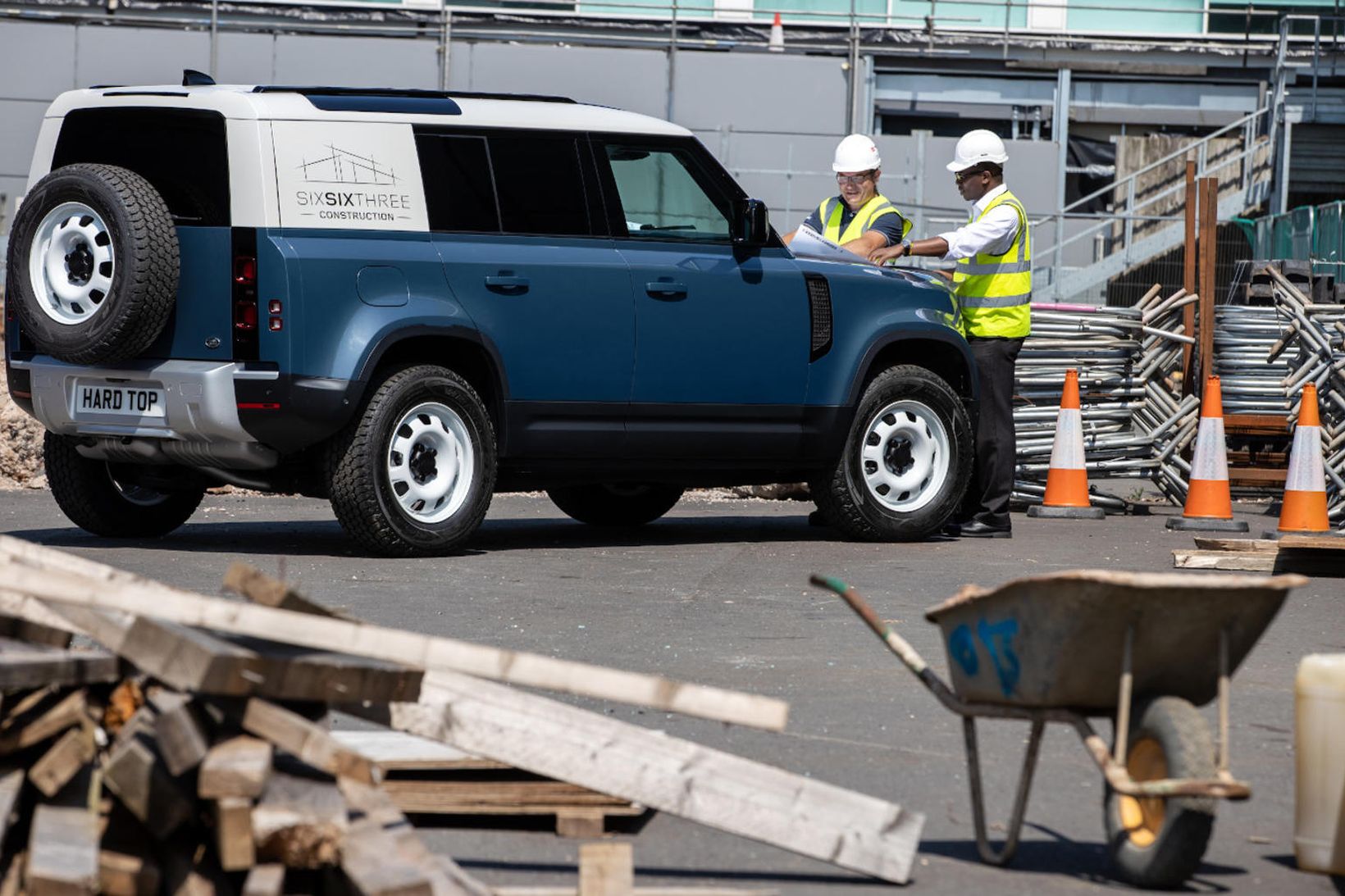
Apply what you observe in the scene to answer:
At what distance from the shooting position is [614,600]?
9.02 metres

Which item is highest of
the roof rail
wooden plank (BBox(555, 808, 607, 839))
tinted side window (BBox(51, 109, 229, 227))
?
the roof rail

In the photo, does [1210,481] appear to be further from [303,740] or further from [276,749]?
[303,740]

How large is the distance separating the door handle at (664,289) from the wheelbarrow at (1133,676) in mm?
6006

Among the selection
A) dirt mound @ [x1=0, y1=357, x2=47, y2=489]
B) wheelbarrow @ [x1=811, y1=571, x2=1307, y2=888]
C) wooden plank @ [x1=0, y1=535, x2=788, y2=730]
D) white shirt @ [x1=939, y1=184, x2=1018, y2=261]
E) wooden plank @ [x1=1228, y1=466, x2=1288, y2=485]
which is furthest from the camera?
wooden plank @ [x1=1228, y1=466, x2=1288, y2=485]

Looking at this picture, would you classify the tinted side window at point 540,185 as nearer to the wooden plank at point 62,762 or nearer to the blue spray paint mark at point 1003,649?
the blue spray paint mark at point 1003,649

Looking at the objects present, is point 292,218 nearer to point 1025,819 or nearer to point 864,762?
point 864,762

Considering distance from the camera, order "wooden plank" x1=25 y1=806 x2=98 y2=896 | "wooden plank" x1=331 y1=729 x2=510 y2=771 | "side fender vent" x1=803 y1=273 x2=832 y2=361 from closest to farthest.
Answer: "wooden plank" x1=25 y1=806 x2=98 y2=896 < "wooden plank" x1=331 y1=729 x2=510 y2=771 < "side fender vent" x1=803 y1=273 x2=832 y2=361

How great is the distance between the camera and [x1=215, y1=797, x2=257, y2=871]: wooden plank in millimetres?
3793

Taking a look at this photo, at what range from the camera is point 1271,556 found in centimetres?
1066

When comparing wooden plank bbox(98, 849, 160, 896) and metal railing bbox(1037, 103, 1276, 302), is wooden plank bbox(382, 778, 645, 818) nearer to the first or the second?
wooden plank bbox(98, 849, 160, 896)

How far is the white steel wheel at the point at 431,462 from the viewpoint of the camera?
33.1ft

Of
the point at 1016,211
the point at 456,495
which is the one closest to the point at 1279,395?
the point at 1016,211

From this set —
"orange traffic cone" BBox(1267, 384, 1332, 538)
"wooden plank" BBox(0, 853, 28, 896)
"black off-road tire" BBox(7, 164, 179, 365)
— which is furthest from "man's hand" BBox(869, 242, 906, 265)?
"wooden plank" BBox(0, 853, 28, 896)

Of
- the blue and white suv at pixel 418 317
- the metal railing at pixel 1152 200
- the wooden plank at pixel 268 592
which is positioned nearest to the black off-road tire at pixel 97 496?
the blue and white suv at pixel 418 317
